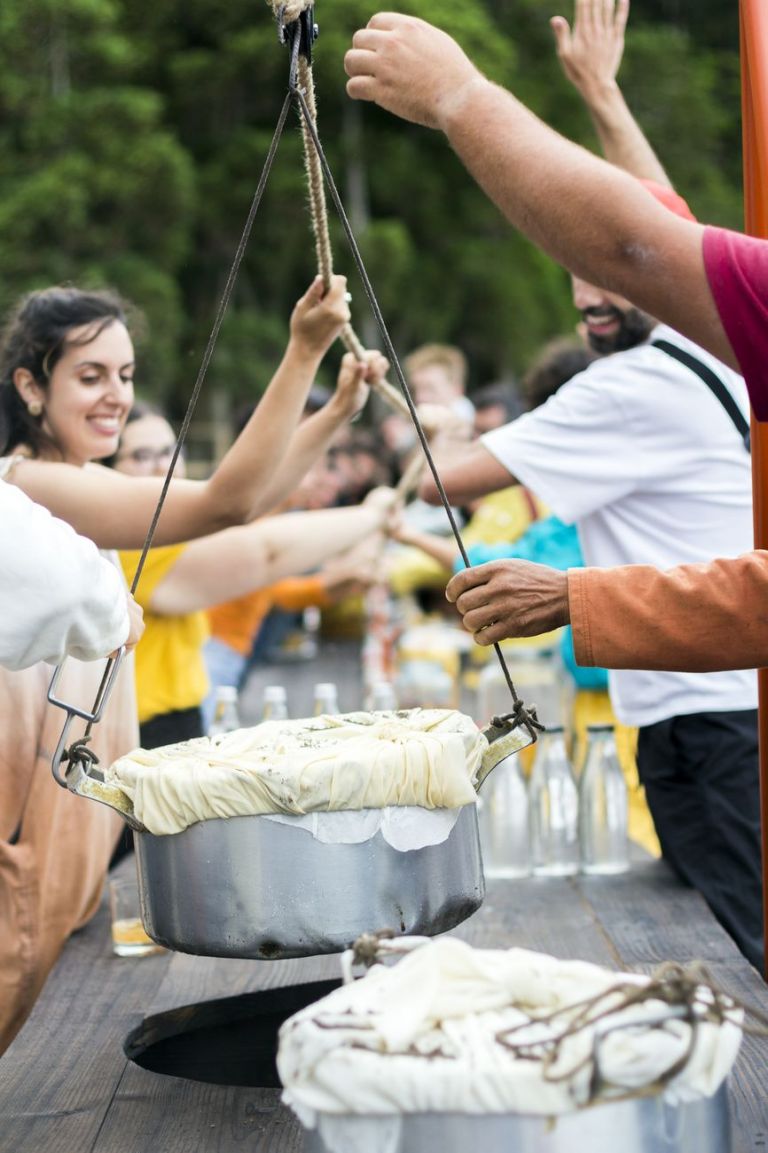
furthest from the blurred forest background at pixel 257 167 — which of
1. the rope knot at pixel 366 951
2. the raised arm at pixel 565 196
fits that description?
the rope knot at pixel 366 951

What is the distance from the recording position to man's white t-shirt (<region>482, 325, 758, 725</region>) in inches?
111

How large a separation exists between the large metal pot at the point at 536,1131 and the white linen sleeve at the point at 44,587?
0.67 m

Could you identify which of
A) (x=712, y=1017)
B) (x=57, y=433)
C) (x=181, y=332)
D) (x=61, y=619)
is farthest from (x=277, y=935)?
(x=181, y=332)

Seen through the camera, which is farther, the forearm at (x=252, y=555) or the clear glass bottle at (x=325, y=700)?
the forearm at (x=252, y=555)

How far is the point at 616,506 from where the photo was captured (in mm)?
2965

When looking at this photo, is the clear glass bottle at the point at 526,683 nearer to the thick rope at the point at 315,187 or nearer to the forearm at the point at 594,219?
the thick rope at the point at 315,187

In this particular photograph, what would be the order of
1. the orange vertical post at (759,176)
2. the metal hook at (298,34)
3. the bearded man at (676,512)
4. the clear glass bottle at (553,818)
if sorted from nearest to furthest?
1. the metal hook at (298,34)
2. the orange vertical post at (759,176)
3. the bearded man at (676,512)
4. the clear glass bottle at (553,818)

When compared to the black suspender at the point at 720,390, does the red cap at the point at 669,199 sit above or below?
above

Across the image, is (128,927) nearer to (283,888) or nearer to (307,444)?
(283,888)

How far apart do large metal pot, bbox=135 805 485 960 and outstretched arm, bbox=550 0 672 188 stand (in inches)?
82.0

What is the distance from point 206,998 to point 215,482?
3.37 feet

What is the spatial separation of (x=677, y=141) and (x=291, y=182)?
9.49 m

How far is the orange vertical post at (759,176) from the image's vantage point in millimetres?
2182

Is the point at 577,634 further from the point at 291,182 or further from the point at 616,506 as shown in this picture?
the point at 291,182
